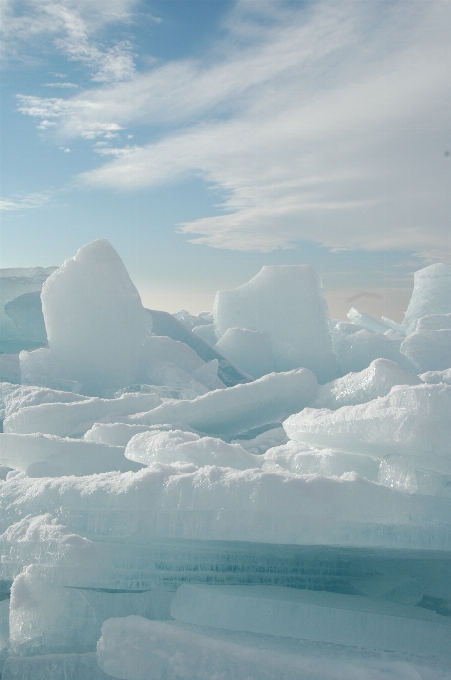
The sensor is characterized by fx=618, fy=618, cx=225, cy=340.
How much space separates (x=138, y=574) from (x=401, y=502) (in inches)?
39.6

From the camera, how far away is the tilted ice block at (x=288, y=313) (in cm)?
755

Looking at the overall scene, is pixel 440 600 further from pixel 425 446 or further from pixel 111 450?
pixel 111 450

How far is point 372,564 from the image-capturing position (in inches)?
96.5

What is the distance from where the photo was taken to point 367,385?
15.2ft

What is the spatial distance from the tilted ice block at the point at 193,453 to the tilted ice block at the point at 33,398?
7.44 ft

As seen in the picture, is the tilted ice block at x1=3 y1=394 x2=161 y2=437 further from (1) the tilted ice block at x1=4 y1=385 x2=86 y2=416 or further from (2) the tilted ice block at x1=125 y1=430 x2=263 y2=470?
(2) the tilted ice block at x1=125 y1=430 x2=263 y2=470

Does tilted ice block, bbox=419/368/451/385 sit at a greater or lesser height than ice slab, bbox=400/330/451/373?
lesser

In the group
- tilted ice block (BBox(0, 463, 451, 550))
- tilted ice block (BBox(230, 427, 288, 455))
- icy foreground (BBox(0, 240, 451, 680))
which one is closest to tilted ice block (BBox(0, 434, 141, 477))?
icy foreground (BBox(0, 240, 451, 680))

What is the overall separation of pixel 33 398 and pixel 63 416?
706 mm

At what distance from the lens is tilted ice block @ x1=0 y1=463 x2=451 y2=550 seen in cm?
214

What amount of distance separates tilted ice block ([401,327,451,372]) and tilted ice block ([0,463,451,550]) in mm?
5127

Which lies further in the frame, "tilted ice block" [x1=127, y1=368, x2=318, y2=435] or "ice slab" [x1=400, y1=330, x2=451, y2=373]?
"ice slab" [x1=400, y1=330, x2=451, y2=373]

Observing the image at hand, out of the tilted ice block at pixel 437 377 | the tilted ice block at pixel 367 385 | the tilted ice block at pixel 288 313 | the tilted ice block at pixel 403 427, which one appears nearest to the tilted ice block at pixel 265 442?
the tilted ice block at pixel 367 385

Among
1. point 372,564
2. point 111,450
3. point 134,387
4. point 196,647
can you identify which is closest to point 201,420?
point 111,450
